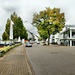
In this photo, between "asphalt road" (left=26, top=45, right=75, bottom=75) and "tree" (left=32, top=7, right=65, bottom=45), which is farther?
"tree" (left=32, top=7, right=65, bottom=45)

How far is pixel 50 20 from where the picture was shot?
37438 mm

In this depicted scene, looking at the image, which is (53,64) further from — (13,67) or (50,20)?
(50,20)

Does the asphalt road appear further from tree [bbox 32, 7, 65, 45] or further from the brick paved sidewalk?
tree [bbox 32, 7, 65, 45]

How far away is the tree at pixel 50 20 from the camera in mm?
38222

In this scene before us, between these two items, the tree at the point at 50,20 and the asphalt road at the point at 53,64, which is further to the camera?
the tree at the point at 50,20

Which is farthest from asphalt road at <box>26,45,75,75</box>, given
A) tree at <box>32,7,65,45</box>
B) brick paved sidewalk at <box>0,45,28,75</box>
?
tree at <box>32,7,65,45</box>

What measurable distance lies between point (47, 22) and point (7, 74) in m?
34.9

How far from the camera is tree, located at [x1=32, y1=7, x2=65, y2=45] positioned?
3822 cm

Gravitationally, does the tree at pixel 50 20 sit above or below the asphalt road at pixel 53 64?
above

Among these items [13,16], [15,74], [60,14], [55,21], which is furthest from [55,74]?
[13,16]

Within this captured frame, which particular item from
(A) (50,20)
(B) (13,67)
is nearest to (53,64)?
(B) (13,67)

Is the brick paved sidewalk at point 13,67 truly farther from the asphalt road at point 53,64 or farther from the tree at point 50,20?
the tree at point 50,20

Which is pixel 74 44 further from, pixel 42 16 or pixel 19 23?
pixel 19 23

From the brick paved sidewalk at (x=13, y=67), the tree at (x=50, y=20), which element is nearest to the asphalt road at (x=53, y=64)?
the brick paved sidewalk at (x=13, y=67)
